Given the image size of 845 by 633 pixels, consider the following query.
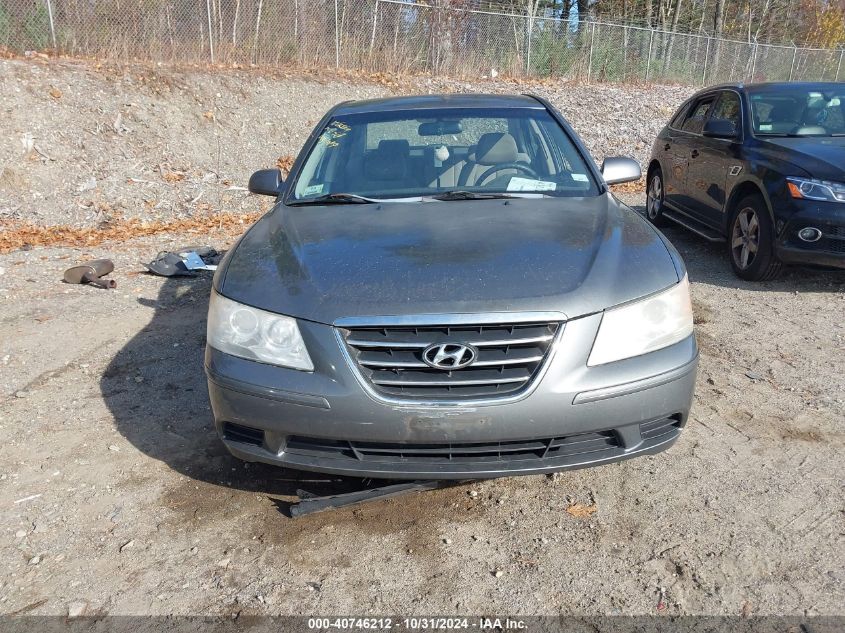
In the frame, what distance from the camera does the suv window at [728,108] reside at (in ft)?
23.4

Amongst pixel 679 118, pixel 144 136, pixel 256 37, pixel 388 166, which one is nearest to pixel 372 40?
pixel 256 37

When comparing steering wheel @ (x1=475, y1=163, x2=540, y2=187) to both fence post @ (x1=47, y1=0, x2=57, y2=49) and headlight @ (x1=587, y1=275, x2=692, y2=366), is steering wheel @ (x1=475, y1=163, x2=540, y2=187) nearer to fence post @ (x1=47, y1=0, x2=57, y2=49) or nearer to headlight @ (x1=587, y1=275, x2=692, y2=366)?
headlight @ (x1=587, y1=275, x2=692, y2=366)

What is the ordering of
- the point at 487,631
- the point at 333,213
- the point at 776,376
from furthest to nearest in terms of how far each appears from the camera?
the point at 776,376 → the point at 333,213 → the point at 487,631

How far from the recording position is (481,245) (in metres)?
3.07

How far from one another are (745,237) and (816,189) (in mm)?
818

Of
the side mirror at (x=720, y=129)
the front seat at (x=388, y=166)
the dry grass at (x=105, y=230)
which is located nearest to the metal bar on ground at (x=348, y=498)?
the front seat at (x=388, y=166)

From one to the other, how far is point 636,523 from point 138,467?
233 centimetres

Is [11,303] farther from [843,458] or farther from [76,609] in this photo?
[843,458]

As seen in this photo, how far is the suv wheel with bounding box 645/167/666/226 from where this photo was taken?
343 inches

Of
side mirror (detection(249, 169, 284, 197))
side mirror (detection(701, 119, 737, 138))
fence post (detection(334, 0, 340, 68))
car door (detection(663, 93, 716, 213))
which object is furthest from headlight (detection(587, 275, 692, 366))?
fence post (detection(334, 0, 340, 68))

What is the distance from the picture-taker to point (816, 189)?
5.78 meters

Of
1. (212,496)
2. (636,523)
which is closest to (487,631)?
(636,523)

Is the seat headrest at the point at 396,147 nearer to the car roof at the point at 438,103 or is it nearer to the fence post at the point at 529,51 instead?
the car roof at the point at 438,103

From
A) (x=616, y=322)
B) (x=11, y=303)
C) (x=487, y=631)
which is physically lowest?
(x=11, y=303)
